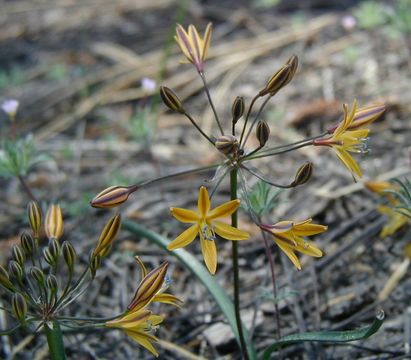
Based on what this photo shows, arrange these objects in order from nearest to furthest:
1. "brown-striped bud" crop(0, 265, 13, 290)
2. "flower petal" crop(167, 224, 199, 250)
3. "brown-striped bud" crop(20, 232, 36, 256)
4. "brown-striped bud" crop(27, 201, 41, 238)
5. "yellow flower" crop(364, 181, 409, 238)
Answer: "flower petal" crop(167, 224, 199, 250) < "brown-striped bud" crop(0, 265, 13, 290) < "brown-striped bud" crop(20, 232, 36, 256) < "brown-striped bud" crop(27, 201, 41, 238) < "yellow flower" crop(364, 181, 409, 238)

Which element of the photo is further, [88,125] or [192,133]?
[88,125]

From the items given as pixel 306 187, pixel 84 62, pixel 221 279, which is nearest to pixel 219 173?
pixel 221 279

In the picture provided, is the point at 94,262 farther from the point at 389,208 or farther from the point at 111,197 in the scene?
the point at 389,208

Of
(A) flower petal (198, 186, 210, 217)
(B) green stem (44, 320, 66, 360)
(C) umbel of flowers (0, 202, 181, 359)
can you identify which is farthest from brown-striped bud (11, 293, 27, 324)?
(A) flower petal (198, 186, 210, 217)

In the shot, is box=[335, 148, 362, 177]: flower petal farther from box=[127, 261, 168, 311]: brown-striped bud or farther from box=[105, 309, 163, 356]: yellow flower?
box=[105, 309, 163, 356]: yellow flower

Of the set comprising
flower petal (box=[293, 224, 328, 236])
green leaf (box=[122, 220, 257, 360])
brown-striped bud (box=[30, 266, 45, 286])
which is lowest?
green leaf (box=[122, 220, 257, 360])

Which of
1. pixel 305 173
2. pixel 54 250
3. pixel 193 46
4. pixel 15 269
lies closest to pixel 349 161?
pixel 305 173

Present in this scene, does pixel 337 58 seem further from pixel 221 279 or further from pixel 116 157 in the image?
pixel 221 279
